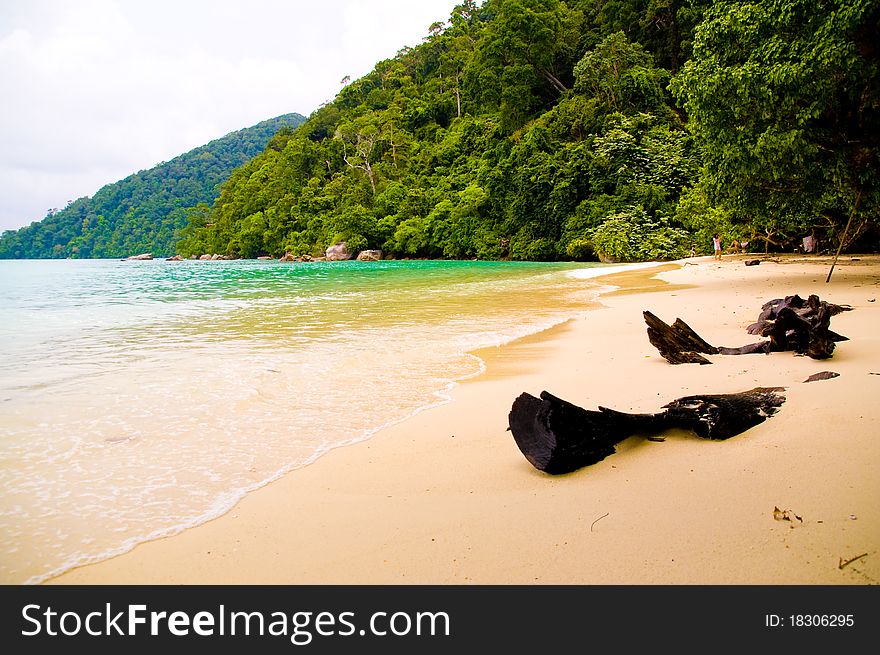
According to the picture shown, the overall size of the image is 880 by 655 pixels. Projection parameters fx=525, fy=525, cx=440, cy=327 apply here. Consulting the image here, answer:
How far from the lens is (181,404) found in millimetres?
4895

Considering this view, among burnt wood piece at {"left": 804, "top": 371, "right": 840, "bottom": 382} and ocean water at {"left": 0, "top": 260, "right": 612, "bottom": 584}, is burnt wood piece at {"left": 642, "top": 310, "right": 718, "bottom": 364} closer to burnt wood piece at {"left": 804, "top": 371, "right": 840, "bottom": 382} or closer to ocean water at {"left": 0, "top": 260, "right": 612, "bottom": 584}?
burnt wood piece at {"left": 804, "top": 371, "right": 840, "bottom": 382}

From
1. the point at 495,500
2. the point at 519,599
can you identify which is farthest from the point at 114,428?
the point at 519,599

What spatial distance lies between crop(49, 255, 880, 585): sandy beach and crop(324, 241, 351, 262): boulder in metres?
57.4

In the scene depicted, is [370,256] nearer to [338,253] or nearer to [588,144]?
[338,253]

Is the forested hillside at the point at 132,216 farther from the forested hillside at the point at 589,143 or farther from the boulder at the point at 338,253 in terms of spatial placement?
the boulder at the point at 338,253

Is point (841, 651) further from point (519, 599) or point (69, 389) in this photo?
point (69, 389)

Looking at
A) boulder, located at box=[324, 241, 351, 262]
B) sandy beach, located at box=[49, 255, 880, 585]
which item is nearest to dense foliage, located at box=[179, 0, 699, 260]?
boulder, located at box=[324, 241, 351, 262]

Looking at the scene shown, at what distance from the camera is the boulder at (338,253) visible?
196 ft

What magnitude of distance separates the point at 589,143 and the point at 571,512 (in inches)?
1704

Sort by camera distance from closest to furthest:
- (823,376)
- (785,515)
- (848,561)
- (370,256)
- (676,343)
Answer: (848,561), (785,515), (823,376), (676,343), (370,256)

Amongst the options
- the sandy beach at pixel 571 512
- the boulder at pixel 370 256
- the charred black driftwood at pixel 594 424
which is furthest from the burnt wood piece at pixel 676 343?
the boulder at pixel 370 256

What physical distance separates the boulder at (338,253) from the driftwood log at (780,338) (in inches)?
2224

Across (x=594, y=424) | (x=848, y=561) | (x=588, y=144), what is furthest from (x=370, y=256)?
(x=848, y=561)

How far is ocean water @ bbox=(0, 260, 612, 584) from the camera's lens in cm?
281
